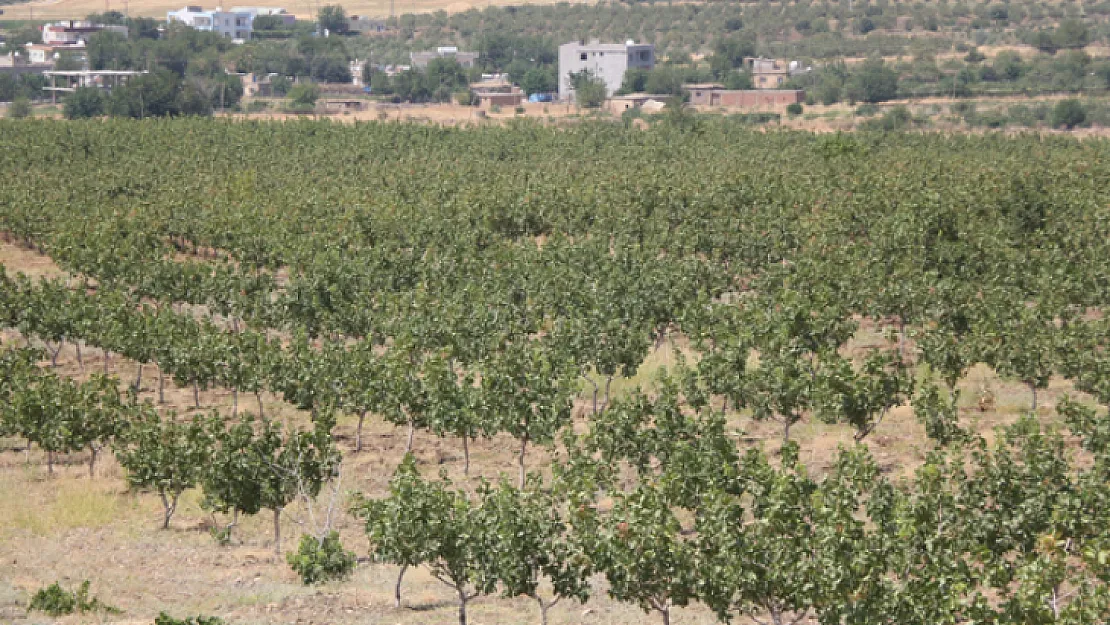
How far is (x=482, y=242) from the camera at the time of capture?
65.2 meters

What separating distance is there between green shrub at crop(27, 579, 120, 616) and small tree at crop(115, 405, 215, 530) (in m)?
5.22

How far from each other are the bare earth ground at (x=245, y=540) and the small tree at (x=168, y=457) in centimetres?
146

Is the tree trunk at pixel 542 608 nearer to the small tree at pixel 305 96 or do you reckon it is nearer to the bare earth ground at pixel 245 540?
the bare earth ground at pixel 245 540

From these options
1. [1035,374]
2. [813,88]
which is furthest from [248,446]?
[813,88]

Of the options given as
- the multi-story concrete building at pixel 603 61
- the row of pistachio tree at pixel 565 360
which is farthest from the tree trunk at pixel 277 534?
the multi-story concrete building at pixel 603 61

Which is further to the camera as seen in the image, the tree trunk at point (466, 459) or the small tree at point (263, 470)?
the tree trunk at point (466, 459)

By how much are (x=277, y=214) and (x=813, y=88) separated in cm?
12036

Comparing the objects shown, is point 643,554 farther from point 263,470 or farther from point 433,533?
point 263,470

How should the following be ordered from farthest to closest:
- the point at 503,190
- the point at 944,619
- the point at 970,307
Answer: the point at 503,190 < the point at 970,307 < the point at 944,619

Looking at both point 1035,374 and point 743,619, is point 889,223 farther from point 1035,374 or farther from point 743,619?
point 743,619

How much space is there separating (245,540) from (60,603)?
6.93 meters

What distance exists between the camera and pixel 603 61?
19275cm

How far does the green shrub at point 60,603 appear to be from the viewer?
25.7 metres

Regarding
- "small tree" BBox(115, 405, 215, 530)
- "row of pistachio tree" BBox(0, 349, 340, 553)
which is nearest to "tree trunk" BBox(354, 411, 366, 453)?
"row of pistachio tree" BBox(0, 349, 340, 553)
